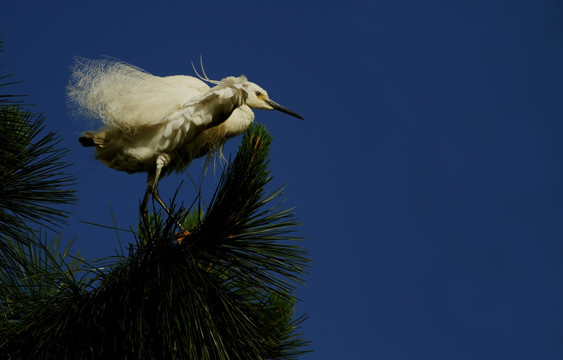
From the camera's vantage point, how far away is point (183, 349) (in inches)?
63.0

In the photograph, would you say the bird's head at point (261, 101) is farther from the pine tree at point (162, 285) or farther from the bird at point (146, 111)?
the pine tree at point (162, 285)

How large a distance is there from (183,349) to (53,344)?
35 cm

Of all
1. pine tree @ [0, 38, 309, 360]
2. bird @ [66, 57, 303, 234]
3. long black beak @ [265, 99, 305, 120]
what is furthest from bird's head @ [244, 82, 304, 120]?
pine tree @ [0, 38, 309, 360]

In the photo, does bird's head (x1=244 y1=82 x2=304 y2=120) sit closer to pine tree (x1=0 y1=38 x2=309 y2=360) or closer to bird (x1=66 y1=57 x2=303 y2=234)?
bird (x1=66 y1=57 x2=303 y2=234)

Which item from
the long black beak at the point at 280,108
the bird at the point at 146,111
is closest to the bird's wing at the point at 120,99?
the bird at the point at 146,111

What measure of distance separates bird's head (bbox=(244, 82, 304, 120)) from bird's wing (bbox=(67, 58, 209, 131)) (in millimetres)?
458

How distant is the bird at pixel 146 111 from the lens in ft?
8.00

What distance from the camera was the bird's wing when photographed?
8.09 feet

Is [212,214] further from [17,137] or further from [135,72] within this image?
[135,72]

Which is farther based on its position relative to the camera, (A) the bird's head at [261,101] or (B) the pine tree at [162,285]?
(A) the bird's head at [261,101]

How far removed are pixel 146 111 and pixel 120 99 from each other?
12 centimetres

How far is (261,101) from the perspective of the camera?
302cm

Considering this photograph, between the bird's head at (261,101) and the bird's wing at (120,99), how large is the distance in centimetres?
46

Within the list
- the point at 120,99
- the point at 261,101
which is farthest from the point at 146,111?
the point at 261,101
